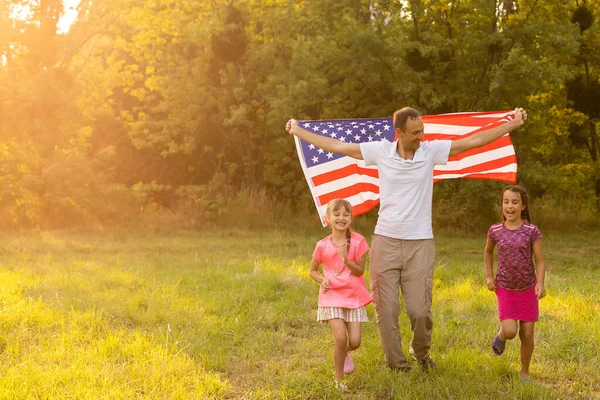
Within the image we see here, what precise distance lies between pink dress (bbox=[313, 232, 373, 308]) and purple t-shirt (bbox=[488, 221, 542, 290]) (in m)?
1.18

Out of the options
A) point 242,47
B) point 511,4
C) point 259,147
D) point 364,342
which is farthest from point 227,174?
point 364,342

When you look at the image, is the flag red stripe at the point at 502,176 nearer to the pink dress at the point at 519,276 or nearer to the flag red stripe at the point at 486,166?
the flag red stripe at the point at 486,166

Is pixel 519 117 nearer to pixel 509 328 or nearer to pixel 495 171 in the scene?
pixel 509 328

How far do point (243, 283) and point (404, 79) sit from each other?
12.6 meters

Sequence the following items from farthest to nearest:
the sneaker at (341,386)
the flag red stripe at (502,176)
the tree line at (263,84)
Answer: the tree line at (263,84)
the flag red stripe at (502,176)
the sneaker at (341,386)

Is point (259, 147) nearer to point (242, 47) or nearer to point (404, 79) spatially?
point (242, 47)

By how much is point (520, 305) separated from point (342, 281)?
1.50 metres

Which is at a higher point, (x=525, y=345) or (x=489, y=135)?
(x=489, y=135)

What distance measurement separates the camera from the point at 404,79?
2128 cm

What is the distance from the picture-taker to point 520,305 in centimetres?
591

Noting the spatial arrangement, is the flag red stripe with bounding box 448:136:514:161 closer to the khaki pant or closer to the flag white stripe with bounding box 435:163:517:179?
the flag white stripe with bounding box 435:163:517:179

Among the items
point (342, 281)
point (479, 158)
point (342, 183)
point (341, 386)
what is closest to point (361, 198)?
point (342, 183)

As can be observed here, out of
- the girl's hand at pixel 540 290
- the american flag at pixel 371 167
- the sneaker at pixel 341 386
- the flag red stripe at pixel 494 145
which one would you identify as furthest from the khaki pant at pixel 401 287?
the flag red stripe at pixel 494 145

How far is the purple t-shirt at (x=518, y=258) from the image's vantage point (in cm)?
592
